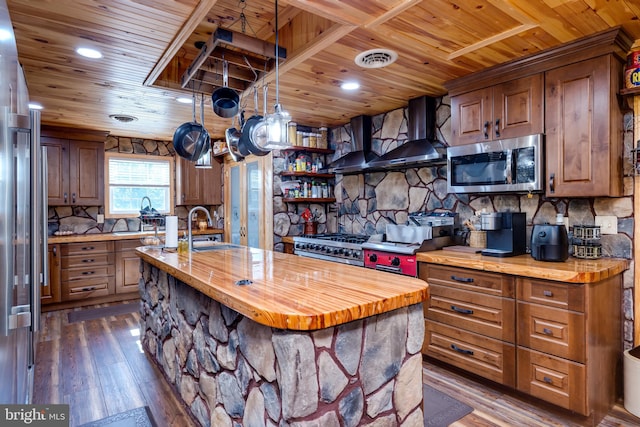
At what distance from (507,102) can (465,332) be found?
5.79 ft

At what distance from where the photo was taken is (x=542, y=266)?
7.59ft

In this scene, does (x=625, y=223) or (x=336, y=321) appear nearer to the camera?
(x=336, y=321)

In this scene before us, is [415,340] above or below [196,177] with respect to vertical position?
below

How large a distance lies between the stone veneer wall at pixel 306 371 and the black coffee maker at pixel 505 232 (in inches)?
53.3

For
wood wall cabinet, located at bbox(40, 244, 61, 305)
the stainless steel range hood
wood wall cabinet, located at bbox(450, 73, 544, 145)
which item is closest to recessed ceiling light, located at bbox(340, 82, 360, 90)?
the stainless steel range hood

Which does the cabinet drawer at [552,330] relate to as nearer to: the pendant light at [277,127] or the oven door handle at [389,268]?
the oven door handle at [389,268]

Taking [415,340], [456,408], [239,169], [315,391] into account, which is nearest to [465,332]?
[456,408]

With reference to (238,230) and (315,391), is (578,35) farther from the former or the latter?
(238,230)

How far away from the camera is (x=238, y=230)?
18.6 feet

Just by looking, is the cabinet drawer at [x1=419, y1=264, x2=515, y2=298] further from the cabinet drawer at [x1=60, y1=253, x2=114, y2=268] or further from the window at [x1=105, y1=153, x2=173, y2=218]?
the window at [x1=105, y1=153, x2=173, y2=218]

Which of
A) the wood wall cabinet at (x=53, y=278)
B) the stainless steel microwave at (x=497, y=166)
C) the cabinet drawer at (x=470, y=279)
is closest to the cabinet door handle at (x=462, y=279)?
the cabinet drawer at (x=470, y=279)

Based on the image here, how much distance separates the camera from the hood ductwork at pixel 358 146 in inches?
167

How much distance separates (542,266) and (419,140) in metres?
1.72

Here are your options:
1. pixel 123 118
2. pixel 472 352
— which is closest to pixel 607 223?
pixel 472 352
